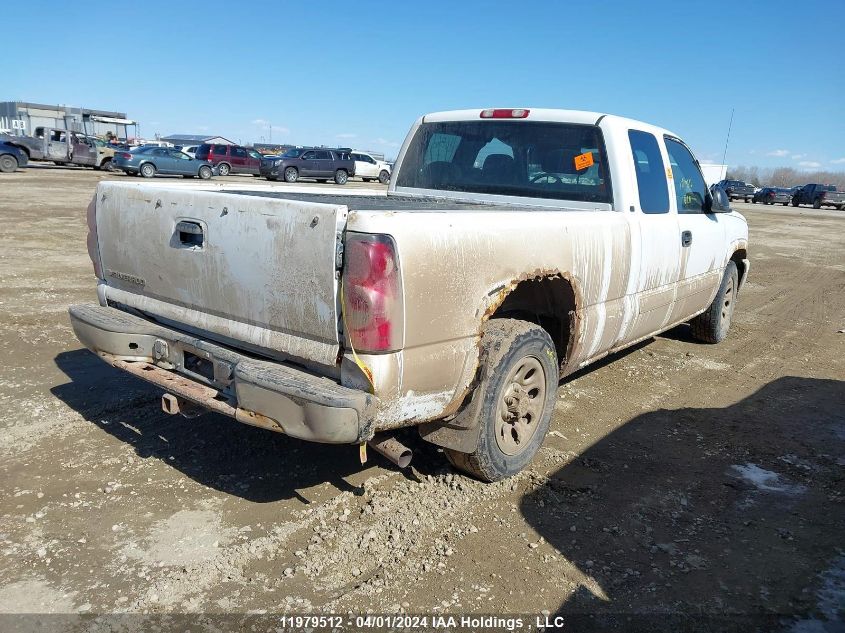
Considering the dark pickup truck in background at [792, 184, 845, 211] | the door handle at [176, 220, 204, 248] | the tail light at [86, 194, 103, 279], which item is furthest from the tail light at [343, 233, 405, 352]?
the dark pickup truck in background at [792, 184, 845, 211]

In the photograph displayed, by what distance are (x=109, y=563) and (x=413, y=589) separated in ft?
4.37

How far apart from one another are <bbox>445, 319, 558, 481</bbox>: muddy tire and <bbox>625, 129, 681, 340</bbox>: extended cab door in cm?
116

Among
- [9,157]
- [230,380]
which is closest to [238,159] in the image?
[9,157]

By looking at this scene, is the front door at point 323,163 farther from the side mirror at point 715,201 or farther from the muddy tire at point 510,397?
the muddy tire at point 510,397

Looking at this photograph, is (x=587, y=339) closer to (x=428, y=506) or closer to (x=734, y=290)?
(x=428, y=506)

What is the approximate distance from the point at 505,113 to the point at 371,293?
2.83 metres

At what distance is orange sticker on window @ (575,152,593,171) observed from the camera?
452cm

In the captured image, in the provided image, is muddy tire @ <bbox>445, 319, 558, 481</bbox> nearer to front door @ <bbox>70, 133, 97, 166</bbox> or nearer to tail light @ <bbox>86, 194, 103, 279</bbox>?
tail light @ <bbox>86, 194, 103, 279</bbox>

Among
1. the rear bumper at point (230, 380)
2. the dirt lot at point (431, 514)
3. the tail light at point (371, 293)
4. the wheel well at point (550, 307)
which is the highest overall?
the tail light at point (371, 293)

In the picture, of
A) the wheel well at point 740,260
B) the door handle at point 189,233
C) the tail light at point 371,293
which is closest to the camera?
the tail light at point 371,293

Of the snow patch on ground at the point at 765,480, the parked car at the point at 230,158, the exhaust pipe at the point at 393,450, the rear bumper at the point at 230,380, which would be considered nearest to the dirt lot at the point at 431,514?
the snow patch on ground at the point at 765,480

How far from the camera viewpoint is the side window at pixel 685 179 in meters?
5.23

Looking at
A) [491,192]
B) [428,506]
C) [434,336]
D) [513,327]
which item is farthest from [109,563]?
[491,192]

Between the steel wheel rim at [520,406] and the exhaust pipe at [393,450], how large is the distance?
2.04 ft
